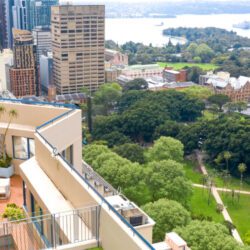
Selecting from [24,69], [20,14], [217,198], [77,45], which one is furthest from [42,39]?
[217,198]

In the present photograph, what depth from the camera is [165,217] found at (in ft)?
79.2

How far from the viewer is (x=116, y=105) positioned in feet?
215

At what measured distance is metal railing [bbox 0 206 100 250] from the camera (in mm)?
7805

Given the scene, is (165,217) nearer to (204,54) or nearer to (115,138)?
(115,138)

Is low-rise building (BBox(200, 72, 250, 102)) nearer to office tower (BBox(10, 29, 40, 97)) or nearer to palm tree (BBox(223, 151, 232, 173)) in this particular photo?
office tower (BBox(10, 29, 40, 97))

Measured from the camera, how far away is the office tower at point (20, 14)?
371ft

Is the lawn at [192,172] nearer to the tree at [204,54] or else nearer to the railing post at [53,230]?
the railing post at [53,230]

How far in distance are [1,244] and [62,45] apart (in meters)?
72.2

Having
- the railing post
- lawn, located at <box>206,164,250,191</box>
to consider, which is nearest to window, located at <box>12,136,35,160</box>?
the railing post

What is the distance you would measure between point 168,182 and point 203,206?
5410 millimetres

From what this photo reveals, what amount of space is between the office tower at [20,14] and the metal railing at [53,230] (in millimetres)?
110578

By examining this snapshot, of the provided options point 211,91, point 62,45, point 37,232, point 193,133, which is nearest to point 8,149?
point 37,232

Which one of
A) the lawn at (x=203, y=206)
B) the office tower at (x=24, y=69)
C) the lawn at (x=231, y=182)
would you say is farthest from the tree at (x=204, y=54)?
the lawn at (x=203, y=206)

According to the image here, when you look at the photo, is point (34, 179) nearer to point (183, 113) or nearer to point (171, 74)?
point (183, 113)
